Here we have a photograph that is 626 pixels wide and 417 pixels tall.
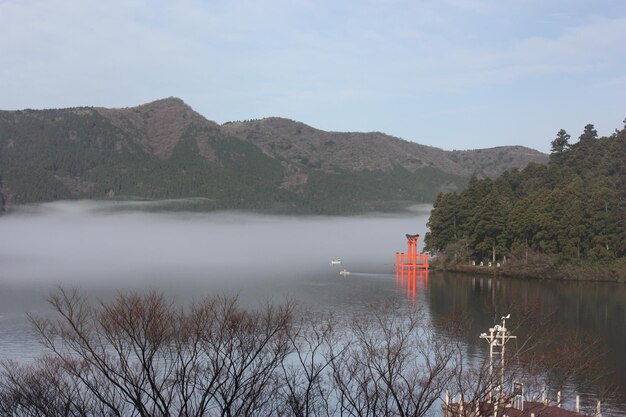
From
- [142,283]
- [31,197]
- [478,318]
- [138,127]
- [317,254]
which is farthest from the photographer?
[138,127]

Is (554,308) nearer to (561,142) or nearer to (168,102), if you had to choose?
(561,142)

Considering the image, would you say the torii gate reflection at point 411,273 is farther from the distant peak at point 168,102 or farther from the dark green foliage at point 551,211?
the distant peak at point 168,102

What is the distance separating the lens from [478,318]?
3083cm

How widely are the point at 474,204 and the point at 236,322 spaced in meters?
42.5

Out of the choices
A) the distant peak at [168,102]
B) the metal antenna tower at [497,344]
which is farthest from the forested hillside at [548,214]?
the distant peak at [168,102]

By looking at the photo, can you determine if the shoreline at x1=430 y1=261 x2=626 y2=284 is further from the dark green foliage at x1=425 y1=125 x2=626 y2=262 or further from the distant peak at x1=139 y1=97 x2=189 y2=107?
the distant peak at x1=139 y1=97 x2=189 y2=107

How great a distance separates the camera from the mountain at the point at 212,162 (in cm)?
13312

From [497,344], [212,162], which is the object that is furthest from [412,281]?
[212,162]

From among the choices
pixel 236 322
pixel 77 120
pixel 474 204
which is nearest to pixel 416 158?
pixel 77 120

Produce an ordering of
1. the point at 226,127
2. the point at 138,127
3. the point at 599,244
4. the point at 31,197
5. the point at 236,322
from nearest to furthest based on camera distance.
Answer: the point at 236,322
the point at 599,244
the point at 31,197
the point at 138,127
the point at 226,127

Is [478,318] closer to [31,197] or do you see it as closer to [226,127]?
[31,197]

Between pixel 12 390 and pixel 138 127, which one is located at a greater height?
pixel 138 127

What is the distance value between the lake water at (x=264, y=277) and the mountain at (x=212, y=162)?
24452mm

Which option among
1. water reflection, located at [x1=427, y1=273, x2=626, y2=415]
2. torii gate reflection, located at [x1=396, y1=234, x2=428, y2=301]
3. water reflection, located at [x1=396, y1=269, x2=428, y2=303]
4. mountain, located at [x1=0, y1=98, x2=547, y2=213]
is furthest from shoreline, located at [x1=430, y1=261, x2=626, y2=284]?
mountain, located at [x1=0, y1=98, x2=547, y2=213]
